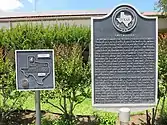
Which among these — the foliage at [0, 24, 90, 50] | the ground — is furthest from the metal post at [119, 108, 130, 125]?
the foliage at [0, 24, 90, 50]

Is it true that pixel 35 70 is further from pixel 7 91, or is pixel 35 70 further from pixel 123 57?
pixel 7 91

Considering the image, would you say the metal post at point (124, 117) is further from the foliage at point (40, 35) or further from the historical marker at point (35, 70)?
the foliage at point (40, 35)

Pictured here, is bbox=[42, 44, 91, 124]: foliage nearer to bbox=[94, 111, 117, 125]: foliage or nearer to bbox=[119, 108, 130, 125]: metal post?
bbox=[94, 111, 117, 125]: foliage

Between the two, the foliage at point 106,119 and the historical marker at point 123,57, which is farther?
the foliage at point 106,119

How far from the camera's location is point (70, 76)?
5469mm

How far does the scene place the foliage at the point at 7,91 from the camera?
568cm

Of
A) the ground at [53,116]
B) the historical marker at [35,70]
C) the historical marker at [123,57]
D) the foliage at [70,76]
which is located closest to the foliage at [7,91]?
the ground at [53,116]

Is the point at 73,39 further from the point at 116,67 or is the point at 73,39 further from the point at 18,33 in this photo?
the point at 116,67

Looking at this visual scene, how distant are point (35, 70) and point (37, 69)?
32 mm

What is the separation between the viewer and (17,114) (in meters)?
6.77

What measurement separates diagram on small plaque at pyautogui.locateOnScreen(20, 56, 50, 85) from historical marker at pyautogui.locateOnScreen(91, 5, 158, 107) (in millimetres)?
715

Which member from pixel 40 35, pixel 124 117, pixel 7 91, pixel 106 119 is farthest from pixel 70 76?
pixel 40 35

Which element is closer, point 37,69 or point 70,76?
point 37,69

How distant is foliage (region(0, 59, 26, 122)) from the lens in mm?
5684
